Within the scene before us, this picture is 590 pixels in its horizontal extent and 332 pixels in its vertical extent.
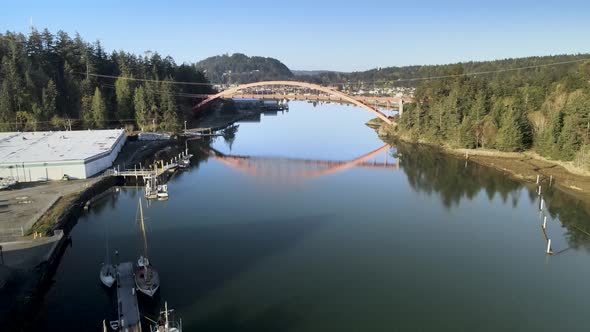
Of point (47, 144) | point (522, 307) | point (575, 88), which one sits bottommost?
point (522, 307)

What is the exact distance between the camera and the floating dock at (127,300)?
27.2 ft

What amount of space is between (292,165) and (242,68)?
143265mm

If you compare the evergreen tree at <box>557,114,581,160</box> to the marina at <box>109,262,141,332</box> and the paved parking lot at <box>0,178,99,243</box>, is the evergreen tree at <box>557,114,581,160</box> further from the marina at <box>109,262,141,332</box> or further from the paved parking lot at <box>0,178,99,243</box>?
the paved parking lot at <box>0,178,99,243</box>

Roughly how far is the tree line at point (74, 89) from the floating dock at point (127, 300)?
68.7ft

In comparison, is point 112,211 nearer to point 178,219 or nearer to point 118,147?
point 178,219

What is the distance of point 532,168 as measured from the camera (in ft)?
76.2

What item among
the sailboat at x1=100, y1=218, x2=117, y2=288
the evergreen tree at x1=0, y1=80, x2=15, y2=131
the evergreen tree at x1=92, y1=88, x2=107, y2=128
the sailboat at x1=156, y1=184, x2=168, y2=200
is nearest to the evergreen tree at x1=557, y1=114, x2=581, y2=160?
the sailboat at x1=156, y1=184, x2=168, y2=200

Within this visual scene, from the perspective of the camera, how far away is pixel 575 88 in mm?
27578

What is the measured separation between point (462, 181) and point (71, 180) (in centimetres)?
1789

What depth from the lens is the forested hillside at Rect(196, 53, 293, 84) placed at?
14250 cm

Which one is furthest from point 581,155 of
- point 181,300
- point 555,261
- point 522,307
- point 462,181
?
point 181,300

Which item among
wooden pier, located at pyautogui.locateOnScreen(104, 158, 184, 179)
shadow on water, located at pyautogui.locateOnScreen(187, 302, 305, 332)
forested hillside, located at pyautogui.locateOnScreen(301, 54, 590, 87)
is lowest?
shadow on water, located at pyautogui.locateOnScreen(187, 302, 305, 332)

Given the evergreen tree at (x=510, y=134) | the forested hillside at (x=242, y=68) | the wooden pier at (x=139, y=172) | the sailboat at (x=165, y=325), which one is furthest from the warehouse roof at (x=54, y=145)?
the forested hillside at (x=242, y=68)

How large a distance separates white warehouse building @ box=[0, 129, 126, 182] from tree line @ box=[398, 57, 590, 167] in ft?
70.8
